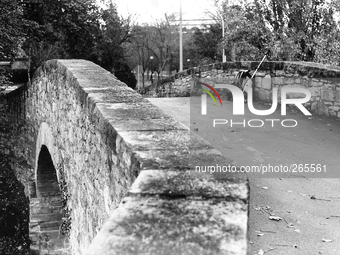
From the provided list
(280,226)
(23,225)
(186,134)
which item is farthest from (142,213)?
(23,225)

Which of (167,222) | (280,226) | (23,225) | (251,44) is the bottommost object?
(23,225)

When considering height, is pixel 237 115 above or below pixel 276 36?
below

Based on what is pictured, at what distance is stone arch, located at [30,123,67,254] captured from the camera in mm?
8216

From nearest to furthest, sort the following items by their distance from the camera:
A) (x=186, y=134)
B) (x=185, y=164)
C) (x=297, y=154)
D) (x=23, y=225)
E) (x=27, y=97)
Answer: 1. (x=185, y=164)
2. (x=186, y=134)
3. (x=297, y=154)
4. (x=27, y=97)
5. (x=23, y=225)

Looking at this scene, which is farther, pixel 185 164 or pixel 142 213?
pixel 185 164

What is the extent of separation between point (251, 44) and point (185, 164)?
1159 cm

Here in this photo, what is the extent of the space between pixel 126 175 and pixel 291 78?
6.22 metres

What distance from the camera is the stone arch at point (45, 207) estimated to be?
822cm

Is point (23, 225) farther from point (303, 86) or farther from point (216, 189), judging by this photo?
point (216, 189)

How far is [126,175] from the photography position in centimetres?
294

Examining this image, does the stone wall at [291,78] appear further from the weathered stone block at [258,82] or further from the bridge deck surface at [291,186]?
the bridge deck surface at [291,186]

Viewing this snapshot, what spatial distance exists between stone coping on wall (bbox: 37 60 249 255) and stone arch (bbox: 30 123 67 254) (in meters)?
4.81

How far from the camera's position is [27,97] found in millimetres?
9133

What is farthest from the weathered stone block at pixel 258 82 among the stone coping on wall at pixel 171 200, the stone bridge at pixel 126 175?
the stone coping on wall at pixel 171 200
